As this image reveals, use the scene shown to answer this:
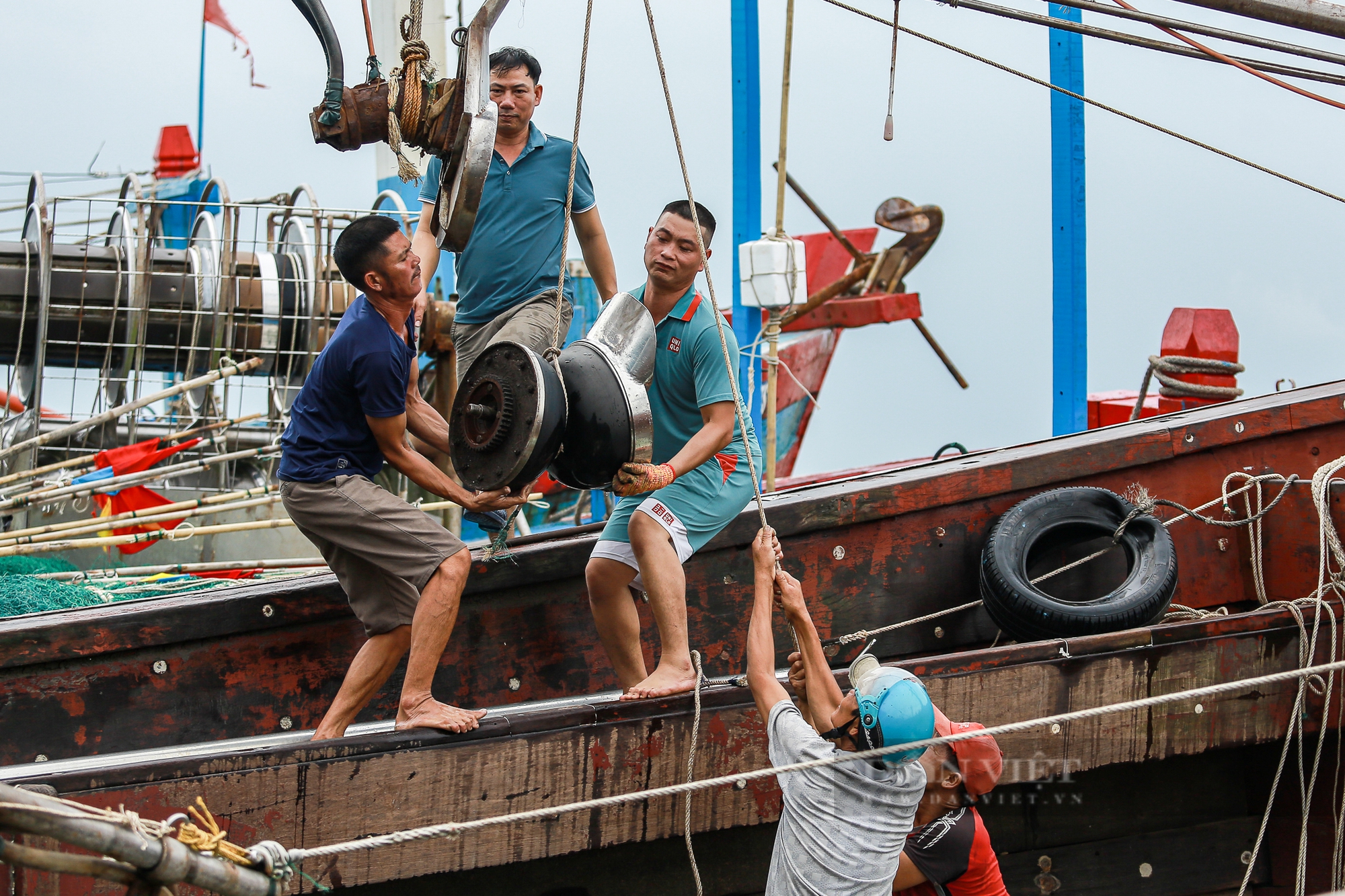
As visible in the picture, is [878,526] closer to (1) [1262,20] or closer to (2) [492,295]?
(2) [492,295]

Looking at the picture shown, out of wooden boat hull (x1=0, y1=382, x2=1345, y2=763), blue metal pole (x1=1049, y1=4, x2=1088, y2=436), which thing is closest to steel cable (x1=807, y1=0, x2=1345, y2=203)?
wooden boat hull (x1=0, y1=382, x2=1345, y2=763)

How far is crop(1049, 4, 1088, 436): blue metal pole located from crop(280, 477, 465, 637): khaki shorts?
589cm

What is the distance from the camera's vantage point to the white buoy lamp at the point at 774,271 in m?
9.73

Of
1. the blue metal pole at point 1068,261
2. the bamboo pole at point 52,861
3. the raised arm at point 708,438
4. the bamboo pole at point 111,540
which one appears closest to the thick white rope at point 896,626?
the raised arm at point 708,438

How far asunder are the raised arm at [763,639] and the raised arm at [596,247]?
174 centimetres

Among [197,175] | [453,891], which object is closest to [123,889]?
[453,891]

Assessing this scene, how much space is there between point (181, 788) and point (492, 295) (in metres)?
2.13

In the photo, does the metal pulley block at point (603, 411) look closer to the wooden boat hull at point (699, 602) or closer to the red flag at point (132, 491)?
the wooden boat hull at point (699, 602)

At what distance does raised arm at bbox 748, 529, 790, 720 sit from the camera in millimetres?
3250

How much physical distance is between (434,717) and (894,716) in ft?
4.49

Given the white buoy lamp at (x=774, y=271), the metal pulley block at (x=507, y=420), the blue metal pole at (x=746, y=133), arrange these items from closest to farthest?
the metal pulley block at (x=507, y=420) < the white buoy lamp at (x=774, y=271) < the blue metal pole at (x=746, y=133)

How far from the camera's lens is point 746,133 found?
398 inches

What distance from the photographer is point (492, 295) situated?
467 cm

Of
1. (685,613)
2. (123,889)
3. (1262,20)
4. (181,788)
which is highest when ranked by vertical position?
(1262,20)
